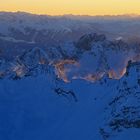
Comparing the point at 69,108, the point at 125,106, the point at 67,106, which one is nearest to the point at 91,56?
the point at 67,106

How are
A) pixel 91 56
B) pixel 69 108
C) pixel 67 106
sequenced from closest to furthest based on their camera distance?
pixel 69 108
pixel 67 106
pixel 91 56

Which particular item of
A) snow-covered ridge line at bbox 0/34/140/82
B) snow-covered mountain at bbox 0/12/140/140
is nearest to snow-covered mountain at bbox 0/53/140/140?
snow-covered mountain at bbox 0/12/140/140

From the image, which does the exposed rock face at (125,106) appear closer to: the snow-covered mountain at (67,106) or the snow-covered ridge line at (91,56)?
the snow-covered mountain at (67,106)

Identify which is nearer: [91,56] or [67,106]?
[67,106]

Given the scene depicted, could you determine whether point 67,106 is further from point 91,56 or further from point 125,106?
point 91,56

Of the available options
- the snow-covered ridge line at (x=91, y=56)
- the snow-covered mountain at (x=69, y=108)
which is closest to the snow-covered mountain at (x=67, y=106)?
the snow-covered mountain at (x=69, y=108)

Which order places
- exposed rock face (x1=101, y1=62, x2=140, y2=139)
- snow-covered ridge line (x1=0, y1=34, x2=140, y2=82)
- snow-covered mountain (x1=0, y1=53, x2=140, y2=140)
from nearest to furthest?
exposed rock face (x1=101, y1=62, x2=140, y2=139)
snow-covered mountain (x1=0, y1=53, x2=140, y2=140)
snow-covered ridge line (x1=0, y1=34, x2=140, y2=82)

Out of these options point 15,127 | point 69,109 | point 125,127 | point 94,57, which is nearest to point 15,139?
point 15,127

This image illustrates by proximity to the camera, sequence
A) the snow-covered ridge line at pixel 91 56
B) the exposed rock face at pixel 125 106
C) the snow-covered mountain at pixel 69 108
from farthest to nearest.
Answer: the snow-covered ridge line at pixel 91 56, the snow-covered mountain at pixel 69 108, the exposed rock face at pixel 125 106

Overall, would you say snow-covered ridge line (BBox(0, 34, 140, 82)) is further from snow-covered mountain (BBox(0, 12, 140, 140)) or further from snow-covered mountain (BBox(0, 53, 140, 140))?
snow-covered mountain (BBox(0, 53, 140, 140))

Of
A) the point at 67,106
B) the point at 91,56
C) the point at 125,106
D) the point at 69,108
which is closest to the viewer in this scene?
the point at 125,106

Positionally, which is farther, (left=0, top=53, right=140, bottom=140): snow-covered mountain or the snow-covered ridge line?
the snow-covered ridge line
